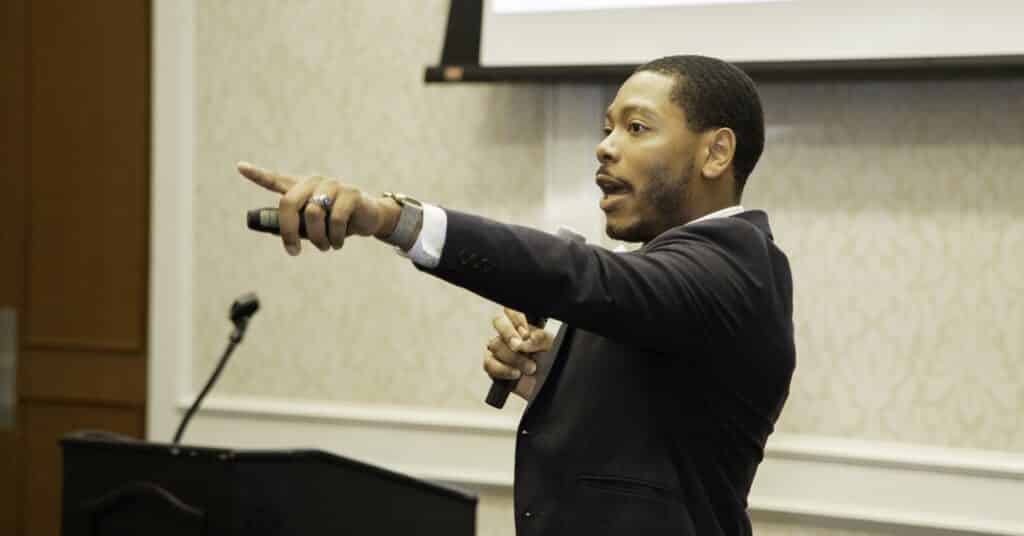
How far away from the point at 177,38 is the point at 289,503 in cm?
187

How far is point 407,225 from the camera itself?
4.25 feet

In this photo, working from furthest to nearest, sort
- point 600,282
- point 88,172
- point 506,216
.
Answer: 1. point 88,172
2. point 506,216
3. point 600,282

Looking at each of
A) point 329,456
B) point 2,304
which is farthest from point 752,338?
point 2,304

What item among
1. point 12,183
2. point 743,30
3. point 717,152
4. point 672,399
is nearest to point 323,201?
point 672,399

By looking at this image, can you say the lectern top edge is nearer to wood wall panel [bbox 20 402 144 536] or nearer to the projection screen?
→ the projection screen

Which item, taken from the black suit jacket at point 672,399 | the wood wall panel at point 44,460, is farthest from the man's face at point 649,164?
the wood wall panel at point 44,460

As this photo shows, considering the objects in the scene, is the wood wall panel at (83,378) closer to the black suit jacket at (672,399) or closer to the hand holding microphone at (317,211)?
the black suit jacket at (672,399)

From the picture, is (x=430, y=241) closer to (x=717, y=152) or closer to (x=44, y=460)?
(x=717, y=152)

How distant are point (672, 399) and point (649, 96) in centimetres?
42

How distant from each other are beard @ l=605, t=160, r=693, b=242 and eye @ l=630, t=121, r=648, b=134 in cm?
6

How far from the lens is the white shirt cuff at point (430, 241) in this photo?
1.30 meters

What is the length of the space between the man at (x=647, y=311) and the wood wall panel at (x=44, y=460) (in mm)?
2185

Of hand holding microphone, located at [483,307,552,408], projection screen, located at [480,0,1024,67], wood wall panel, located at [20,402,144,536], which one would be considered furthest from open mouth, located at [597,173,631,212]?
wood wall panel, located at [20,402,144,536]

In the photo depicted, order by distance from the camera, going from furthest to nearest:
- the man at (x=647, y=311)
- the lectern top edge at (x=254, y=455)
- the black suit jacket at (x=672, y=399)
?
the lectern top edge at (x=254, y=455) → the black suit jacket at (x=672, y=399) → the man at (x=647, y=311)
